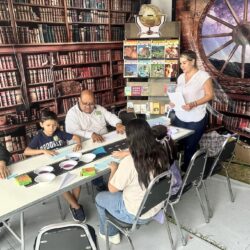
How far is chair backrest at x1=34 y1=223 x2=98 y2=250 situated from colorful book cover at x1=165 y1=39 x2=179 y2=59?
11.1ft

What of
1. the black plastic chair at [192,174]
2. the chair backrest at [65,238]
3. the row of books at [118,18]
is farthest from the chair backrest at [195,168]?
the row of books at [118,18]

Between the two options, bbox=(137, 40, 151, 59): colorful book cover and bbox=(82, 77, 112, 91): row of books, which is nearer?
bbox=(137, 40, 151, 59): colorful book cover

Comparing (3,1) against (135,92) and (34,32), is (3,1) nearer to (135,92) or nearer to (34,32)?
(34,32)

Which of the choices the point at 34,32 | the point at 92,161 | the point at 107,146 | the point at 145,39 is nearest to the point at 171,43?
the point at 145,39

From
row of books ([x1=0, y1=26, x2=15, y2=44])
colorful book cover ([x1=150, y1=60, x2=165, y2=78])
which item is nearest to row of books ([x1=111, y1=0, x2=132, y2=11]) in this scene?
colorful book cover ([x1=150, y1=60, x2=165, y2=78])

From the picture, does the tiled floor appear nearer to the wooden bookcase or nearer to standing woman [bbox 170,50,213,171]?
standing woman [bbox 170,50,213,171]

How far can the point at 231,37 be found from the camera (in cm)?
396

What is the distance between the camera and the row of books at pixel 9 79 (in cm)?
362

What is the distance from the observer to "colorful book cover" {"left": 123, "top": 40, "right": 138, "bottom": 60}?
426cm

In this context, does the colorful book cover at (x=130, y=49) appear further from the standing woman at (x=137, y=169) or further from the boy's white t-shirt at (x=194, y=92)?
the standing woman at (x=137, y=169)

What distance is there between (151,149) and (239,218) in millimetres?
1420

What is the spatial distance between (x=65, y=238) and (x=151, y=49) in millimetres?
3466

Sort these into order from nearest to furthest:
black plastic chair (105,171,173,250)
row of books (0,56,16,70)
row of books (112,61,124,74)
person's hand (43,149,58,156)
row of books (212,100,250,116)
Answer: black plastic chair (105,171,173,250)
person's hand (43,149,58,156)
row of books (0,56,16,70)
row of books (212,100,250,116)
row of books (112,61,124,74)

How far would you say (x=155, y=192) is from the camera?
70.6 inches
